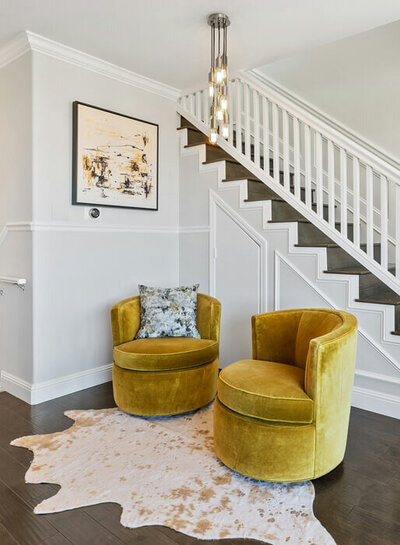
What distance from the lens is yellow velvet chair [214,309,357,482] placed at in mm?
2006

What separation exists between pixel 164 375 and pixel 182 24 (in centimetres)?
241

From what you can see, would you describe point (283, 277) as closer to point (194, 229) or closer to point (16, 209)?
point (194, 229)

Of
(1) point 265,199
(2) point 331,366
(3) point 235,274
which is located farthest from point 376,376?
(1) point 265,199

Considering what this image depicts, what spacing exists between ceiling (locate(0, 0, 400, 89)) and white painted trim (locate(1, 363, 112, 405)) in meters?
2.59

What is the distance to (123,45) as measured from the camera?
3.17 meters

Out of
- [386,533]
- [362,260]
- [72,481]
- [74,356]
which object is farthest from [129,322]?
[386,533]

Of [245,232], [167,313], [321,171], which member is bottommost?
[167,313]

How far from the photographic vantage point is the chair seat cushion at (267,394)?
2.01 meters

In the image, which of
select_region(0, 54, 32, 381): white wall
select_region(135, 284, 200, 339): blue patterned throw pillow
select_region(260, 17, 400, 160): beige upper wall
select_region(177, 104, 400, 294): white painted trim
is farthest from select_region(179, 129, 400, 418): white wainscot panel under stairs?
select_region(0, 54, 32, 381): white wall

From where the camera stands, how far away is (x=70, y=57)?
128 inches

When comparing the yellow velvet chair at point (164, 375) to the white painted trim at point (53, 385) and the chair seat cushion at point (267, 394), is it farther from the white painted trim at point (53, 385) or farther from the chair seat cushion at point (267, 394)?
the white painted trim at point (53, 385)

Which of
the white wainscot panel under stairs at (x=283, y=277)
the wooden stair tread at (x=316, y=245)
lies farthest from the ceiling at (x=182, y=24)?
the wooden stair tread at (x=316, y=245)

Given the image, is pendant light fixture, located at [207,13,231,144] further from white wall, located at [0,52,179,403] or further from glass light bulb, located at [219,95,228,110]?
white wall, located at [0,52,179,403]

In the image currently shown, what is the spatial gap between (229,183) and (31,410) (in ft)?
8.09
